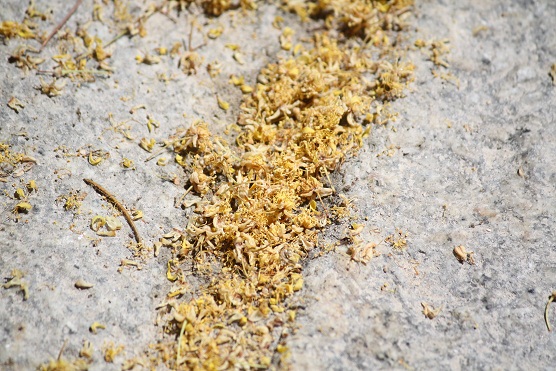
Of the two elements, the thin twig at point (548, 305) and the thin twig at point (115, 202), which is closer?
the thin twig at point (548, 305)

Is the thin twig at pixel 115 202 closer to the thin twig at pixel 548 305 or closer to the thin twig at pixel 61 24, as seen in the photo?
the thin twig at pixel 61 24

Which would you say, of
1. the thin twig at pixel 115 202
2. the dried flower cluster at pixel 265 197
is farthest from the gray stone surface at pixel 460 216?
the thin twig at pixel 115 202

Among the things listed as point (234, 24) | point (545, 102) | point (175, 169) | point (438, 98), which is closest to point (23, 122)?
point (175, 169)

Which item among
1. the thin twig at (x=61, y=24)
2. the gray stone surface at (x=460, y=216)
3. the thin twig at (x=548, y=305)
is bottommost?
the thin twig at (x=548, y=305)

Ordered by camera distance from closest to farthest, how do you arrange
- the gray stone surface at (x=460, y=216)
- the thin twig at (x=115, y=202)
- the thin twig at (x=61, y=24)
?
the gray stone surface at (x=460, y=216)
the thin twig at (x=115, y=202)
the thin twig at (x=61, y=24)

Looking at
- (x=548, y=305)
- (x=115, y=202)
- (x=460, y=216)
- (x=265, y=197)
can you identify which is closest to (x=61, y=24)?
(x=115, y=202)

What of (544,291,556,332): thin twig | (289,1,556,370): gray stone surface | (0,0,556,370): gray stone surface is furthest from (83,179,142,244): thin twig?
(544,291,556,332): thin twig
